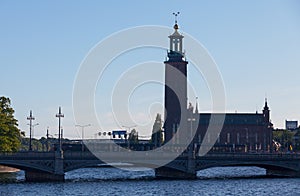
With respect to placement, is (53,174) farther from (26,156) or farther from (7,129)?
(7,129)

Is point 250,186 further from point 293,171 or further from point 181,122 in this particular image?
point 181,122

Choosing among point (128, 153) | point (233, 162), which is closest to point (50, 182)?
point (128, 153)

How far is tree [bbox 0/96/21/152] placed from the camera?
11831 centimetres

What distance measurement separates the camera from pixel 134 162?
360 ft

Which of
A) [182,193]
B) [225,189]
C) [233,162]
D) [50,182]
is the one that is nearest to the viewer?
[182,193]

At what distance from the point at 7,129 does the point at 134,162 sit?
25802 millimetres

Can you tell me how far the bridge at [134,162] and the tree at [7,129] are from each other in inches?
457

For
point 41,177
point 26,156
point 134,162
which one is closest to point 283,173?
point 134,162

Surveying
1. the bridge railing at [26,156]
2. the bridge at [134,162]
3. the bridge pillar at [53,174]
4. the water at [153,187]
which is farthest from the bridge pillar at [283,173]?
the bridge railing at [26,156]

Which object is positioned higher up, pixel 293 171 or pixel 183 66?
pixel 183 66

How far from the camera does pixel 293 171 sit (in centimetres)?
12356

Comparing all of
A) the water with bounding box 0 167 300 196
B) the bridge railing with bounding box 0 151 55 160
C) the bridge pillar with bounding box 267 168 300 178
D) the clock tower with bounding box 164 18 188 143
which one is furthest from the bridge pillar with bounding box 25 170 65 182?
the clock tower with bounding box 164 18 188 143

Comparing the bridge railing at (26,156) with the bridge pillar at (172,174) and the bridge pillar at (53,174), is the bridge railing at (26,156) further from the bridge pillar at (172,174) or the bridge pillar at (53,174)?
the bridge pillar at (172,174)

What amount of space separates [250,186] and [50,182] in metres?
30.9
